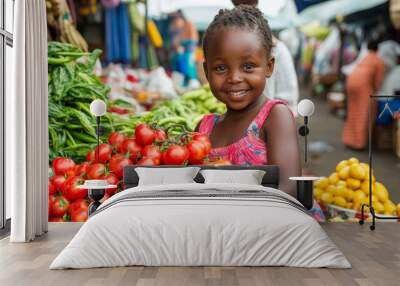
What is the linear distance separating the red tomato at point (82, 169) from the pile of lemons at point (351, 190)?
2018 millimetres

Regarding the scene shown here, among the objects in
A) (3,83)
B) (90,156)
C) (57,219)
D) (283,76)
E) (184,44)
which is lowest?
(57,219)

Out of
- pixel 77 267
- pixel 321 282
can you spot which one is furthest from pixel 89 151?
pixel 321 282

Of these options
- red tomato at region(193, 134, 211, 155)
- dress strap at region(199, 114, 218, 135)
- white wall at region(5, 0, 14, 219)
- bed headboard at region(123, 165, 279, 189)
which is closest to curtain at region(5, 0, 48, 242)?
white wall at region(5, 0, 14, 219)

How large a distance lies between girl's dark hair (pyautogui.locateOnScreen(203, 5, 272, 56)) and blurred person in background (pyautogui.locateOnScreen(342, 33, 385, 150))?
110cm

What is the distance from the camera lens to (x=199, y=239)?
374cm

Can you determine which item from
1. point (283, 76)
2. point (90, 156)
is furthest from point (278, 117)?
point (90, 156)

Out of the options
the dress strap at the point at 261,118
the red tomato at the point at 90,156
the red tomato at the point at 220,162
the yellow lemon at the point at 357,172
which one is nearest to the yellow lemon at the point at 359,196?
the yellow lemon at the point at 357,172

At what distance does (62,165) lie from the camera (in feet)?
18.6

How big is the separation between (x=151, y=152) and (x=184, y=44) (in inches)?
50.5

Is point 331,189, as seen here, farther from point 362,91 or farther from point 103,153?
point 103,153

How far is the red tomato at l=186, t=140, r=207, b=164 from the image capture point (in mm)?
5609

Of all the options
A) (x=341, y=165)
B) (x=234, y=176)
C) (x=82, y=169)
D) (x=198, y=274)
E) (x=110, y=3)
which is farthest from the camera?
(x=110, y=3)

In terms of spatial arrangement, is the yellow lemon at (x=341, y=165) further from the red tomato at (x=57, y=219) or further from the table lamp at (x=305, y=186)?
the red tomato at (x=57, y=219)

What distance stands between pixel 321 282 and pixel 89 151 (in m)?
2.95
